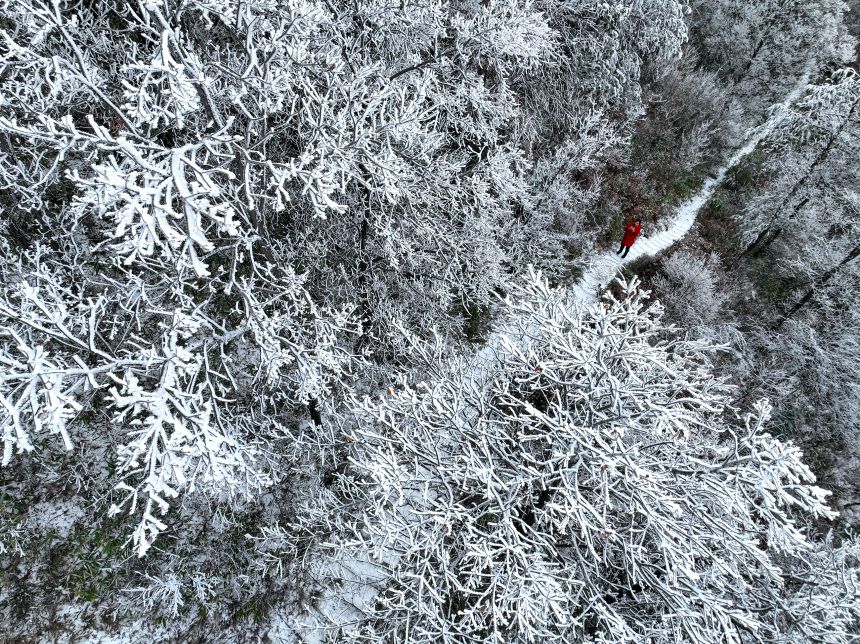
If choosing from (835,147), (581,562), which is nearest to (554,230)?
(835,147)

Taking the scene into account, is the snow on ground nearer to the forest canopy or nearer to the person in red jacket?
the forest canopy

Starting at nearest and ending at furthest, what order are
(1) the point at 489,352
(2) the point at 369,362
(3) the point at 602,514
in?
(3) the point at 602,514 < (2) the point at 369,362 < (1) the point at 489,352

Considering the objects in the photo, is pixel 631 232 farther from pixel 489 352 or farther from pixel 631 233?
pixel 489 352

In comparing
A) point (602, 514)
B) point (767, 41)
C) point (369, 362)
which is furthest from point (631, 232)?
point (767, 41)

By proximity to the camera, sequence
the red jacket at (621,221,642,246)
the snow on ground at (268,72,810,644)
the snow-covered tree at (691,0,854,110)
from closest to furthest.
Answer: the snow on ground at (268,72,810,644)
the red jacket at (621,221,642,246)
the snow-covered tree at (691,0,854,110)

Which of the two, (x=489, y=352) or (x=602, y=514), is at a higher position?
(x=602, y=514)

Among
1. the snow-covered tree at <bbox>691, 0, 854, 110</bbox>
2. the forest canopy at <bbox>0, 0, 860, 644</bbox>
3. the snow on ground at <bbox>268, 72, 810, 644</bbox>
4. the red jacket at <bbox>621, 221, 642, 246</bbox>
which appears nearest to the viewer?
the forest canopy at <bbox>0, 0, 860, 644</bbox>

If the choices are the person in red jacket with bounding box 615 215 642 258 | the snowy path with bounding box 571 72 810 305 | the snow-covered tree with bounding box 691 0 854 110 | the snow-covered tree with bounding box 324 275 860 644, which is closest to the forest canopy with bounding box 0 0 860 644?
the snow-covered tree with bounding box 324 275 860 644
